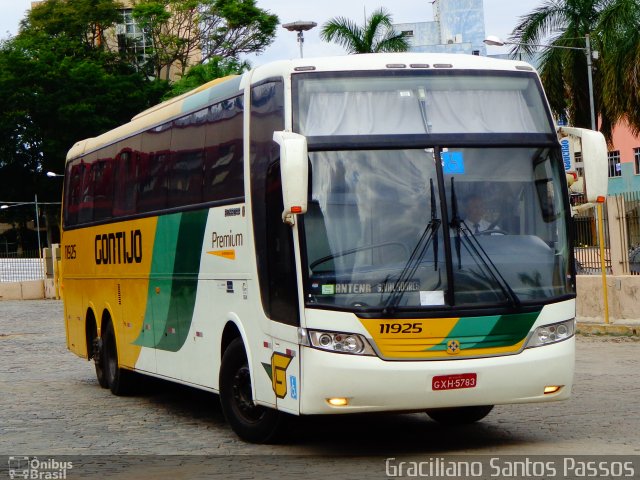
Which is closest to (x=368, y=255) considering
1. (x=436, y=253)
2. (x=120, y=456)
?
(x=436, y=253)

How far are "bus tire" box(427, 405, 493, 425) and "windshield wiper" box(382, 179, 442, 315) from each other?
2.47 meters

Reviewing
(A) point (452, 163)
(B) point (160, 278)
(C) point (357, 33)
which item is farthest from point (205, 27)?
(A) point (452, 163)

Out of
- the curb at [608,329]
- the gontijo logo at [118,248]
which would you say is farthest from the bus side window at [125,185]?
the curb at [608,329]

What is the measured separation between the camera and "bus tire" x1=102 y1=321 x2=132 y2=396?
50.9 feet

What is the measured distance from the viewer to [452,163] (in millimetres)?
9711

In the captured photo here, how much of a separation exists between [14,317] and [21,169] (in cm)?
4008

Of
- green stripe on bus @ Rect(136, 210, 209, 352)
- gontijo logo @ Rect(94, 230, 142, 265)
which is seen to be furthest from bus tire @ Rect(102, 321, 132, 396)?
green stripe on bus @ Rect(136, 210, 209, 352)

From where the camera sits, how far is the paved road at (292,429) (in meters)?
9.67

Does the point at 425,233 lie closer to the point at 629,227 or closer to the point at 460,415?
the point at 460,415

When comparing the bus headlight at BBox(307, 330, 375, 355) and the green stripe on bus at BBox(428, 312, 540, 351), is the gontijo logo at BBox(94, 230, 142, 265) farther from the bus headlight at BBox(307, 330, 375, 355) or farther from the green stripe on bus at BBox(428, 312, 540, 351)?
the green stripe on bus at BBox(428, 312, 540, 351)

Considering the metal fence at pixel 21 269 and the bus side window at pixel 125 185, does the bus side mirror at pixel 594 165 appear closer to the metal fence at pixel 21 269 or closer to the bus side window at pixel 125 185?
the bus side window at pixel 125 185

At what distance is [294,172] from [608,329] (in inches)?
555

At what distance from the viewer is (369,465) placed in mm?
9336

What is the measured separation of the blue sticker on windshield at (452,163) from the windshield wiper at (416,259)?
22 centimetres
